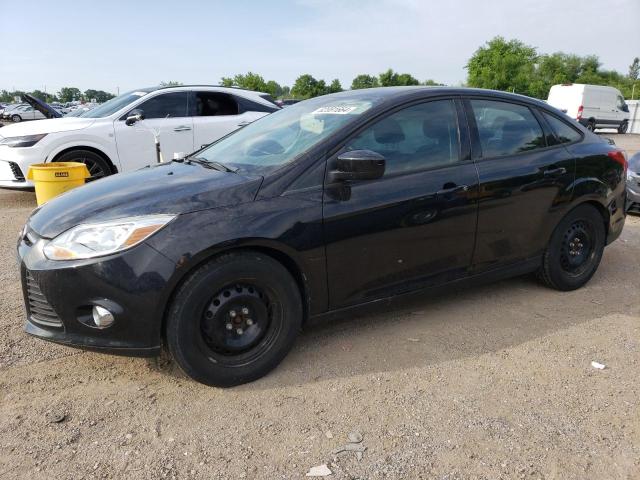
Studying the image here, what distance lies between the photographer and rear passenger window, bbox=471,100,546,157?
3.59m

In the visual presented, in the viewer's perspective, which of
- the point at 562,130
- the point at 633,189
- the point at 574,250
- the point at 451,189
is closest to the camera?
the point at 451,189

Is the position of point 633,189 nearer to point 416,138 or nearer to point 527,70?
point 416,138

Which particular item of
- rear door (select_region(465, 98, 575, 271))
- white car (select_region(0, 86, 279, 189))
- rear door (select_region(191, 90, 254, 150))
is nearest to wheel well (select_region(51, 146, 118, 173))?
white car (select_region(0, 86, 279, 189))

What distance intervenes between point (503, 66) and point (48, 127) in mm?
61365

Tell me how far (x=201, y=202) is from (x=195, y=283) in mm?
430

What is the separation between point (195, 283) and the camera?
2549 millimetres

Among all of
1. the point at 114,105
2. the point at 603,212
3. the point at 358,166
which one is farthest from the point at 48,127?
Result: the point at 603,212

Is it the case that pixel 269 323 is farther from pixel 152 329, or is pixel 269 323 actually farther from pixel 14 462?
pixel 14 462

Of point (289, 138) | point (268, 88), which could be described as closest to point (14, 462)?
point (289, 138)

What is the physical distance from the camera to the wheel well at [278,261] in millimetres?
2562

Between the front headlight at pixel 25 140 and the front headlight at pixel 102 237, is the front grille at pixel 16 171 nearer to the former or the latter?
the front headlight at pixel 25 140

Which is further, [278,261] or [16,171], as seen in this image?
[16,171]

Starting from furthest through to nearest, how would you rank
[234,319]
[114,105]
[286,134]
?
[114,105] < [286,134] < [234,319]

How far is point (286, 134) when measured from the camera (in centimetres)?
344
